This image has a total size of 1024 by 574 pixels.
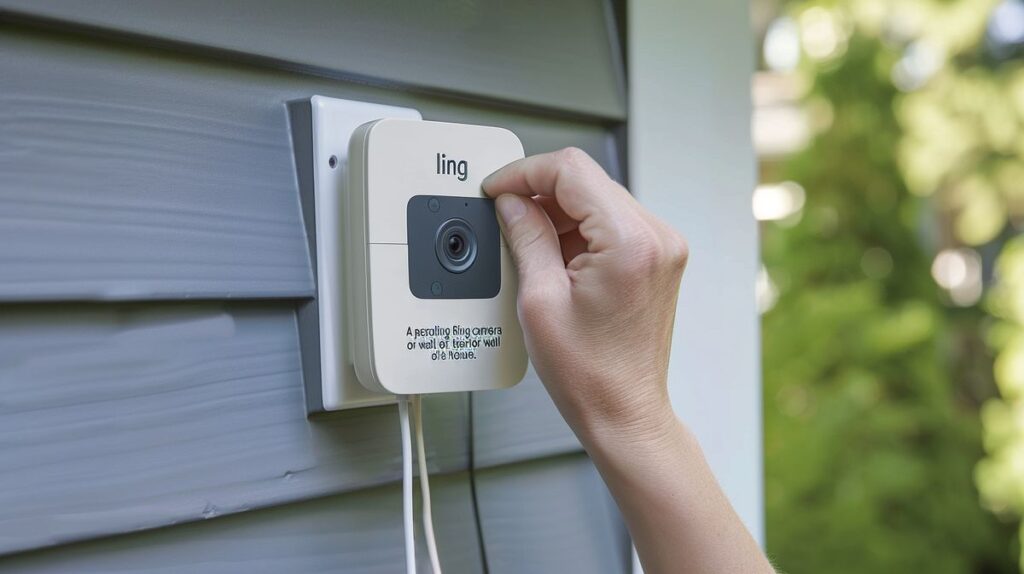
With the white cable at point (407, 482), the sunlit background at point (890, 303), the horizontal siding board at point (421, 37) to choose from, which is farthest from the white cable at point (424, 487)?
the sunlit background at point (890, 303)

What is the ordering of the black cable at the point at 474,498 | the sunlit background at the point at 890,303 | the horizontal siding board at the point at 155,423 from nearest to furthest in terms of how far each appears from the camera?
the horizontal siding board at the point at 155,423 → the black cable at the point at 474,498 → the sunlit background at the point at 890,303

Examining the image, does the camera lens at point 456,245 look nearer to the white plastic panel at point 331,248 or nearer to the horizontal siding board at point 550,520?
the white plastic panel at point 331,248

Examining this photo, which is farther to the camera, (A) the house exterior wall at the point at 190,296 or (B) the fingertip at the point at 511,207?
(B) the fingertip at the point at 511,207

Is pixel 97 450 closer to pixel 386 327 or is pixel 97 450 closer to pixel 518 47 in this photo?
pixel 386 327

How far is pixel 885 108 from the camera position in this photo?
3982 millimetres

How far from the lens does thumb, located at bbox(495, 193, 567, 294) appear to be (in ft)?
2.14

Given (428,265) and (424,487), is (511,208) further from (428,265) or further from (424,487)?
(424,487)

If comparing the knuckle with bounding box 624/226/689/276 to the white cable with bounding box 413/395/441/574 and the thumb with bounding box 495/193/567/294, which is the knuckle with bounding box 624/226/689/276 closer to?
the thumb with bounding box 495/193/567/294

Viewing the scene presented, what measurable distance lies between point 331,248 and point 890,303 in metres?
3.92

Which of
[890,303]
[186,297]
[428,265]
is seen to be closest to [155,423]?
[186,297]

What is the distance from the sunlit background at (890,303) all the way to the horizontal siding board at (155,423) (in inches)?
132

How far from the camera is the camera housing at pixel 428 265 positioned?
62 centimetres

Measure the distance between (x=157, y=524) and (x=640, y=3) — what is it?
658mm

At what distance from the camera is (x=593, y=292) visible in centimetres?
62
